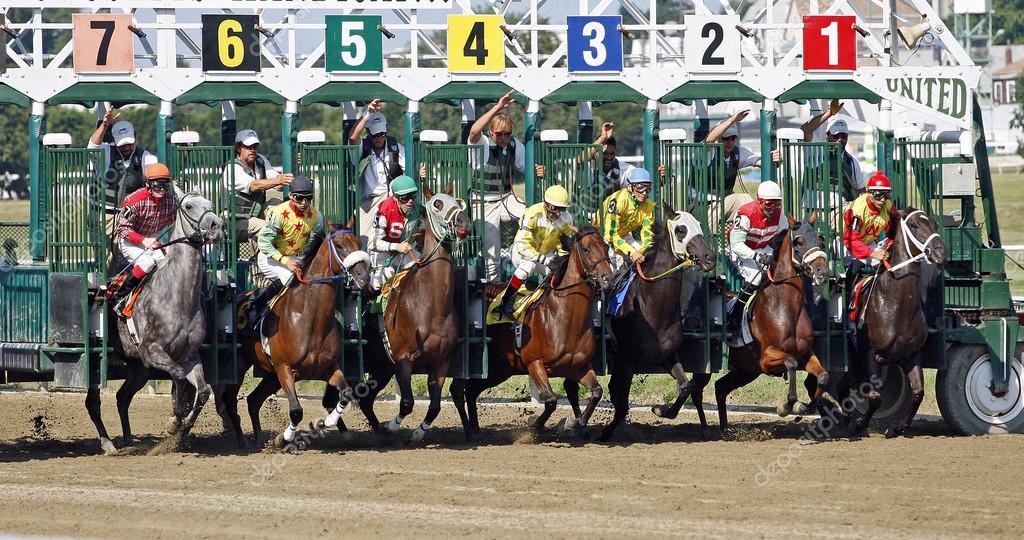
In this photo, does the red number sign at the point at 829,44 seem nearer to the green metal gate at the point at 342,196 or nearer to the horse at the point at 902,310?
the horse at the point at 902,310

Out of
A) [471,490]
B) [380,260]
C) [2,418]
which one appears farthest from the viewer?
[2,418]

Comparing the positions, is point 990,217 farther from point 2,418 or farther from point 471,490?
point 2,418

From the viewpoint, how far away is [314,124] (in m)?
52.4

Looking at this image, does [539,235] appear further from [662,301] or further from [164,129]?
[164,129]

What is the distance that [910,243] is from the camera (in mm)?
12859

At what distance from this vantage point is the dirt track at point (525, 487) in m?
9.12

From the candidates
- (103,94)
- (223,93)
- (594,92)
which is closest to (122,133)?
(103,94)

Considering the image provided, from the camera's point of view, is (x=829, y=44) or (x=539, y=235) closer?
(x=539, y=235)

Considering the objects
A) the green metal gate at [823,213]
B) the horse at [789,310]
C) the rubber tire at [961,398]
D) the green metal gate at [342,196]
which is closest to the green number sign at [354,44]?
the green metal gate at [342,196]

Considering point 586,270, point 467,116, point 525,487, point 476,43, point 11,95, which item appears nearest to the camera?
point 525,487

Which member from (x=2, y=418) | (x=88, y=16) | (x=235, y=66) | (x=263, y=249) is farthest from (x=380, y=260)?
(x=2, y=418)

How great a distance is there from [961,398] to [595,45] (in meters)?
4.24

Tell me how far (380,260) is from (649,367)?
2.31 m

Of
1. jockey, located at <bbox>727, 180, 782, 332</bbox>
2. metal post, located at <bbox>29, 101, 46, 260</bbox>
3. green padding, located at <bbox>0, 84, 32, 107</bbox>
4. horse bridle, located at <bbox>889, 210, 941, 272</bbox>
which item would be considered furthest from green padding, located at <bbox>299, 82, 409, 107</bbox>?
horse bridle, located at <bbox>889, 210, 941, 272</bbox>
